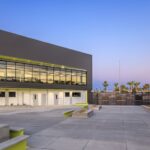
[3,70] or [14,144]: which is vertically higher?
[3,70]

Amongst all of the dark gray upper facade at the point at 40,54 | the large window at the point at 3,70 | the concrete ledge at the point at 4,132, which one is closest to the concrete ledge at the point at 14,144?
the concrete ledge at the point at 4,132

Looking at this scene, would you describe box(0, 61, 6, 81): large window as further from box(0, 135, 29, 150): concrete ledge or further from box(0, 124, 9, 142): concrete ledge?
box(0, 135, 29, 150): concrete ledge

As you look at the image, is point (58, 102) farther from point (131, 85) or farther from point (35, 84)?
point (131, 85)

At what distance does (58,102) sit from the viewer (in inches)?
1949

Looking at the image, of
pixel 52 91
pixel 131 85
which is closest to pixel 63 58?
pixel 52 91

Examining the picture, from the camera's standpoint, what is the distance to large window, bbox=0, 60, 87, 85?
3903 cm

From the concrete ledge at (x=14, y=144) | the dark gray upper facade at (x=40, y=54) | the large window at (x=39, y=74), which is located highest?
the dark gray upper facade at (x=40, y=54)

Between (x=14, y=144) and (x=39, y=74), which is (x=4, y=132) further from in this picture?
(x=39, y=74)

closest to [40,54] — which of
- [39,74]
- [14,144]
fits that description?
[39,74]

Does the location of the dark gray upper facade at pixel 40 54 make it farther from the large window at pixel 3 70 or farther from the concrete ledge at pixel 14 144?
the concrete ledge at pixel 14 144

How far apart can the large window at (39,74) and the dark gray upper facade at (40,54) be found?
107cm

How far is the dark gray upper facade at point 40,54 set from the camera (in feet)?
122

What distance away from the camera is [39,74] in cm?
4531

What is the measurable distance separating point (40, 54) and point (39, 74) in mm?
4173
